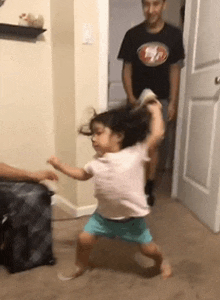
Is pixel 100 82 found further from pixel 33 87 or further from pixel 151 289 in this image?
pixel 151 289

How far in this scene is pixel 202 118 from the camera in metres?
1.68

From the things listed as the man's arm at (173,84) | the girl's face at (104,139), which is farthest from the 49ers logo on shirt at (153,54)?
the girl's face at (104,139)

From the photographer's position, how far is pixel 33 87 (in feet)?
5.50

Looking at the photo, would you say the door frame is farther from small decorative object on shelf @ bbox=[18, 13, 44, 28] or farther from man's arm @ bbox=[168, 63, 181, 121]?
small decorative object on shelf @ bbox=[18, 13, 44, 28]

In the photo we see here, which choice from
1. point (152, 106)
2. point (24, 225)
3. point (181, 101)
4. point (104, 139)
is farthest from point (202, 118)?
point (24, 225)

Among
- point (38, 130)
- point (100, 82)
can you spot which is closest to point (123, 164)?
point (100, 82)

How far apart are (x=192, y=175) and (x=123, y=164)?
3.08 feet

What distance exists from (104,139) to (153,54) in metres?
0.90

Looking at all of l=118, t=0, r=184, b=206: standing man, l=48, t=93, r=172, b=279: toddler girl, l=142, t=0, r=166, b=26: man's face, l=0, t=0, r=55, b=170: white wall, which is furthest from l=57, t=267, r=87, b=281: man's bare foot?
l=142, t=0, r=166, b=26: man's face

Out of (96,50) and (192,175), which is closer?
(96,50)

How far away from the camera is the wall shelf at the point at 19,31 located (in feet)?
4.83

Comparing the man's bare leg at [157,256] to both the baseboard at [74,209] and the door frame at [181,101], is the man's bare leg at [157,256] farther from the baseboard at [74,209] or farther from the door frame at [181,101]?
the door frame at [181,101]

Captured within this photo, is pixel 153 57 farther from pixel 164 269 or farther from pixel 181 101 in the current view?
pixel 164 269

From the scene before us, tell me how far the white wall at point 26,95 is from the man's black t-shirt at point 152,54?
50 centimetres
